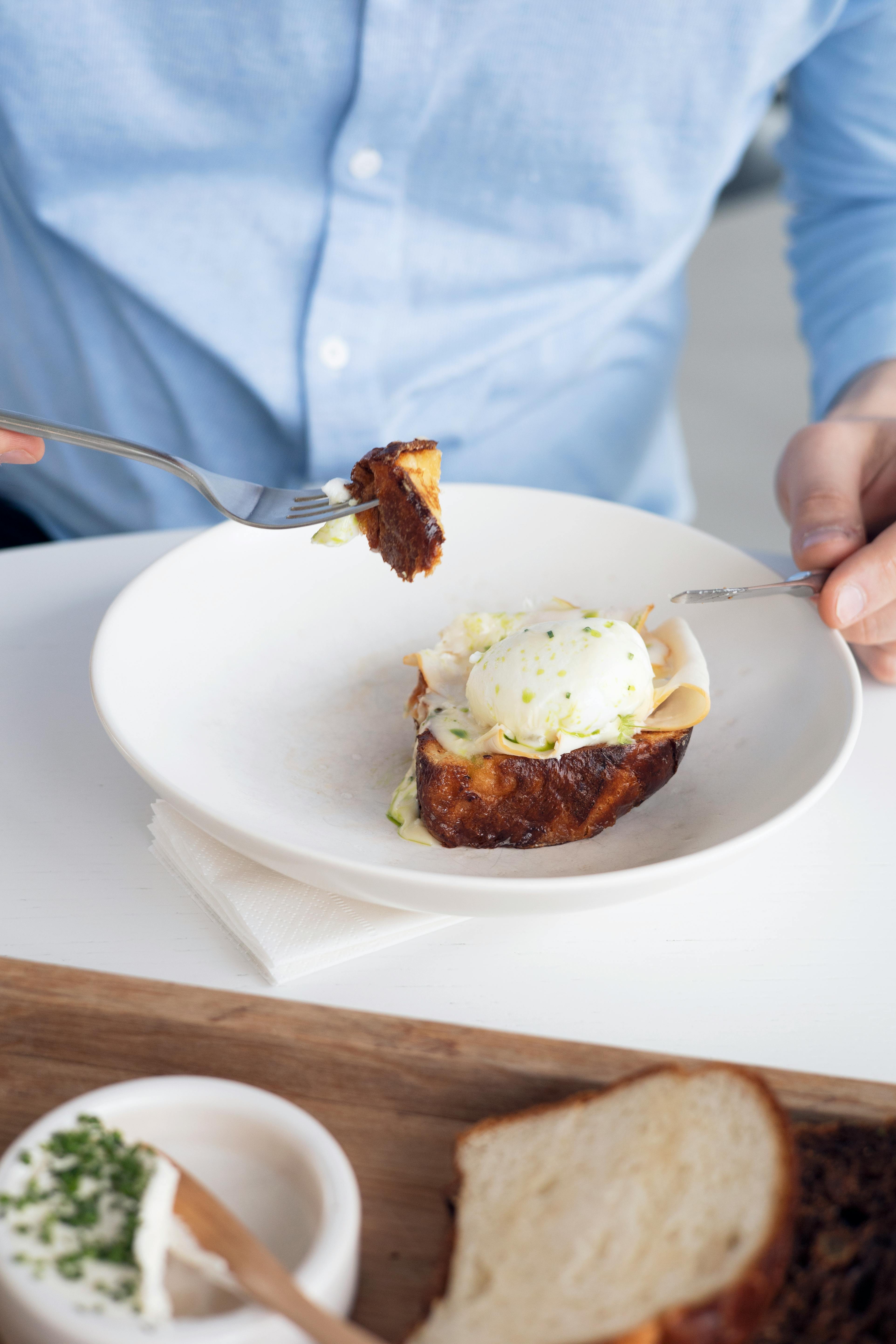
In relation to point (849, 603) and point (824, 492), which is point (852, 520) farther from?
point (849, 603)

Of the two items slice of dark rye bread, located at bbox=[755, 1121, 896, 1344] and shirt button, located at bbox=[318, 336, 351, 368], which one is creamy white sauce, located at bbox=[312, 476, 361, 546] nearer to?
shirt button, located at bbox=[318, 336, 351, 368]

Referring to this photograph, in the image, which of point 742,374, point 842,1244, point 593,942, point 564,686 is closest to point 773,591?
point 564,686

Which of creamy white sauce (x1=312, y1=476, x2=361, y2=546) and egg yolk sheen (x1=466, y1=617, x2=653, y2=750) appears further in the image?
creamy white sauce (x1=312, y1=476, x2=361, y2=546)

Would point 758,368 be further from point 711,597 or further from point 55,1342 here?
point 55,1342

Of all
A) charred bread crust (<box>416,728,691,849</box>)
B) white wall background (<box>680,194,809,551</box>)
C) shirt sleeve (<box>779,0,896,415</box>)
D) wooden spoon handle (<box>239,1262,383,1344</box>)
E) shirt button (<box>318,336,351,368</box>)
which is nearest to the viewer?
wooden spoon handle (<box>239,1262,383,1344</box>)

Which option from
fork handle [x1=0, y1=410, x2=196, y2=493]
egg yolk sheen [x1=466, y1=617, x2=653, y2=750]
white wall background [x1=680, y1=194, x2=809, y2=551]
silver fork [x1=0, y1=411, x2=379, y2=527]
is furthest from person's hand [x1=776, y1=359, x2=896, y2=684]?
white wall background [x1=680, y1=194, x2=809, y2=551]

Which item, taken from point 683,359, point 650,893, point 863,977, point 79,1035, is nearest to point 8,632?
point 79,1035
